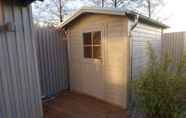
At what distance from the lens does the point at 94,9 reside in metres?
3.20

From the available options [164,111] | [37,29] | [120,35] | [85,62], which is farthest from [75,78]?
[164,111]

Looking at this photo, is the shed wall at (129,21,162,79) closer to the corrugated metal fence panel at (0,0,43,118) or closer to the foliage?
the foliage

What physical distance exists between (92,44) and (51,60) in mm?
1390

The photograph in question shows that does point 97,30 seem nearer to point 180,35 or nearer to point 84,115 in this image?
point 84,115

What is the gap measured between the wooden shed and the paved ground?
9.6 inches

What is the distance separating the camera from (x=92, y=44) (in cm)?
368

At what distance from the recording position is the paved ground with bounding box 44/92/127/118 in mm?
2949

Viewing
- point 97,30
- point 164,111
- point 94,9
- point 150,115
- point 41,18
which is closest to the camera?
point 164,111

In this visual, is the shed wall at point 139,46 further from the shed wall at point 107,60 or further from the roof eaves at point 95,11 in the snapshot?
the roof eaves at point 95,11

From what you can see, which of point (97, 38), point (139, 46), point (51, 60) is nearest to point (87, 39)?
point (97, 38)

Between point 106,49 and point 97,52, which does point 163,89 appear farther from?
point 97,52

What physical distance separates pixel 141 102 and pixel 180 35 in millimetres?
4754

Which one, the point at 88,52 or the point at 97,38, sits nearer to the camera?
the point at 97,38

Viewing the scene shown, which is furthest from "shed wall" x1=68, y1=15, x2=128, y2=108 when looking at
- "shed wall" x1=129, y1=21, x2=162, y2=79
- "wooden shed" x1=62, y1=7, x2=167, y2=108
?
"shed wall" x1=129, y1=21, x2=162, y2=79
